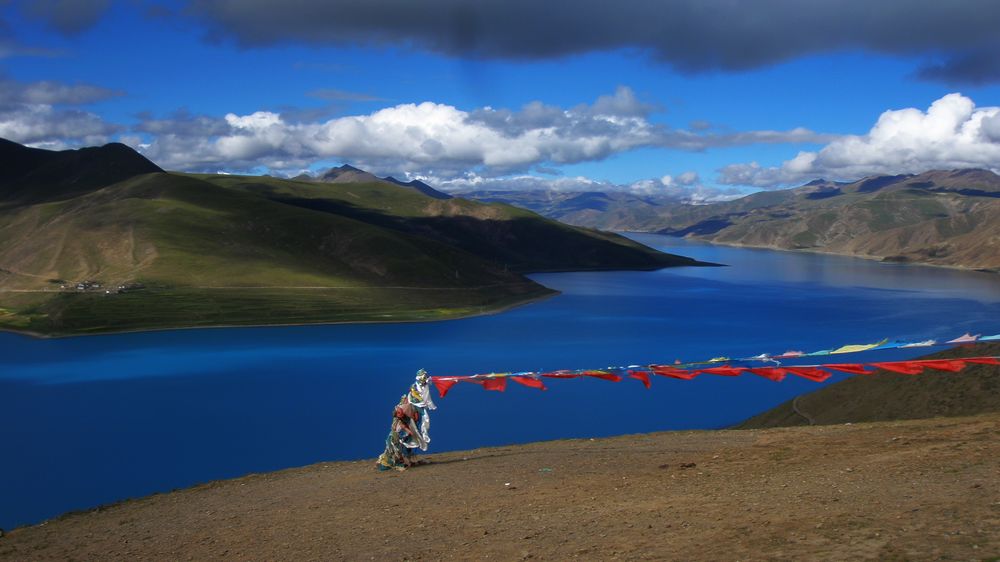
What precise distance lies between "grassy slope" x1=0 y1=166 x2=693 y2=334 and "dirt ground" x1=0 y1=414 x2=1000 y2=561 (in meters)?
96.8

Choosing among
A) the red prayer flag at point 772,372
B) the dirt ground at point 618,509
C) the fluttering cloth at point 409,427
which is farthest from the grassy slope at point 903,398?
the fluttering cloth at point 409,427

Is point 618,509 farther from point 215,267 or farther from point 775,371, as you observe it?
point 215,267

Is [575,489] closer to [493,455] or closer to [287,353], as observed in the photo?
[493,455]

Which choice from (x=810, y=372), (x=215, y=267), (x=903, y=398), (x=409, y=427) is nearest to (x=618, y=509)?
(x=810, y=372)

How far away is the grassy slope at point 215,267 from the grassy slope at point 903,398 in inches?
3288

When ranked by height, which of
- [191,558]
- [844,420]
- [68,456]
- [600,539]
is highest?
[600,539]

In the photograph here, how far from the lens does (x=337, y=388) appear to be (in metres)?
66.8

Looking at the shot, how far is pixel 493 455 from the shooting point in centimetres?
2384

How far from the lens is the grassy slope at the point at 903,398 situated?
32625mm

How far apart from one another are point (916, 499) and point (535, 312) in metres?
116

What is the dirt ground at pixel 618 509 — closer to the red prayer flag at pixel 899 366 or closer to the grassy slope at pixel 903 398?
the red prayer flag at pixel 899 366

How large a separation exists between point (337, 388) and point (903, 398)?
45153mm

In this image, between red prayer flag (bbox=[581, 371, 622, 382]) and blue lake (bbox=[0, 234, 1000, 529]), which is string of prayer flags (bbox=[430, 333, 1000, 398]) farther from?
blue lake (bbox=[0, 234, 1000, 529])

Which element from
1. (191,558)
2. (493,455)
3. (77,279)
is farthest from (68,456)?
(77,279)
